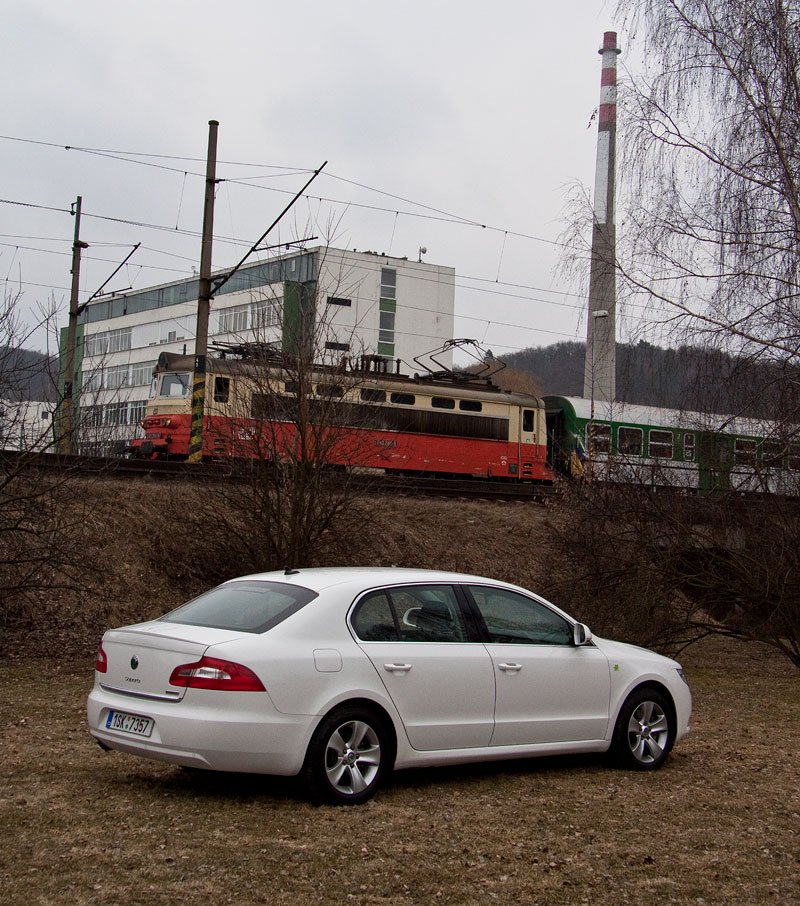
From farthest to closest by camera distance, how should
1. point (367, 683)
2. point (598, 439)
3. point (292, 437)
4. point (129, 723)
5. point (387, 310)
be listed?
point (387, 310), point (598, 439), point (292, 437), point (367, 683), point (129, 723)

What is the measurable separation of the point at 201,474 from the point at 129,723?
10.5m

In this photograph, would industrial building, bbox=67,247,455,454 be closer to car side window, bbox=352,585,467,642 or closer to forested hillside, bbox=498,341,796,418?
forested hillside, bbox=498,341,796,418

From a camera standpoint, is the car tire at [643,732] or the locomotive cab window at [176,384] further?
the locomotive cab window at [176,384]

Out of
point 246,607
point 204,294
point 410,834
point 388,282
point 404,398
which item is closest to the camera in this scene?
point 410,834

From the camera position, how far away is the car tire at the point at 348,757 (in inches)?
253

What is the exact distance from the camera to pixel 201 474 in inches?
667

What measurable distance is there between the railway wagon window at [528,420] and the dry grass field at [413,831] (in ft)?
79.1

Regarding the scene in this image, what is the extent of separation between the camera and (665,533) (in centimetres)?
1758

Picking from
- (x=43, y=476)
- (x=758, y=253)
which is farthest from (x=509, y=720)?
(x=43, y=476)

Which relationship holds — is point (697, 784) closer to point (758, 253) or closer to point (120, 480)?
point (758, 253)

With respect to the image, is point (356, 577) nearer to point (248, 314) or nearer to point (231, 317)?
point (248, 314)

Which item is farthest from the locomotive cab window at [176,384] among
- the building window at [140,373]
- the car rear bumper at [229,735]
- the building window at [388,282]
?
the building window at [140,373]

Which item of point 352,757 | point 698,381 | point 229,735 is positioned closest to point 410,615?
point 352,757

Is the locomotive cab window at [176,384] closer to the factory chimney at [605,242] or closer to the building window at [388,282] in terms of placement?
the factory chimney at [605,242]
